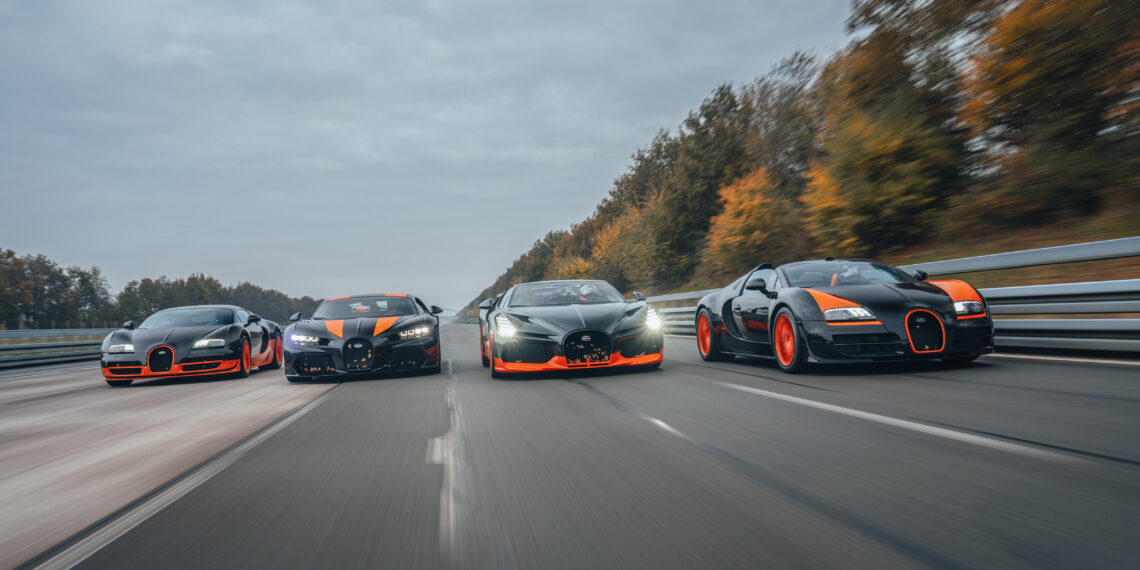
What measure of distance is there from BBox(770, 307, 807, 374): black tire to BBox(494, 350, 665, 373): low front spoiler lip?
1.39m

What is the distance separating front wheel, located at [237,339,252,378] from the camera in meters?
11.3

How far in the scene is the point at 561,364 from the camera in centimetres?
816

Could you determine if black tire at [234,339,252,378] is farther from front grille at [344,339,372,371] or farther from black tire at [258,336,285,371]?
front grille at [344,339,372,371]

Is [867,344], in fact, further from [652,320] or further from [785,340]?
[652,320]

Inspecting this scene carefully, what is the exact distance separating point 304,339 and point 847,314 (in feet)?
21.4

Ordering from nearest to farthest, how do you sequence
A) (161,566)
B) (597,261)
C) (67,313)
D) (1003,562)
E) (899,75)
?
(1003,562), (161,566), (899,75), (597,261), (67,313)

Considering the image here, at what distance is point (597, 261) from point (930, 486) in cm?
6526

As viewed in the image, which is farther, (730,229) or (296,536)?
(730,229)

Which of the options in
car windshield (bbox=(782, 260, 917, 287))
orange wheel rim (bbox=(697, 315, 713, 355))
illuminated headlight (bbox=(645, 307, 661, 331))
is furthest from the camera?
orange wheel rim (bbox=(697, 315, 713, 355))

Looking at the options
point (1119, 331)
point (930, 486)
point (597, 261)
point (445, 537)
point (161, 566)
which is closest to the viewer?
point (161, 566)

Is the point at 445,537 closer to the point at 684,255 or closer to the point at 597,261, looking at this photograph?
the point at 684,255

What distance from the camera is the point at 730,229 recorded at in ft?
102

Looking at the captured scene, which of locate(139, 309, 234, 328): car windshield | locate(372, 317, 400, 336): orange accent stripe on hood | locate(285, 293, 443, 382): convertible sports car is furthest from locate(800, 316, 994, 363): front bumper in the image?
locate(139, 309, 234, 328): car windshield

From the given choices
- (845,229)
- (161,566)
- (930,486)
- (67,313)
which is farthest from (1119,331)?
(67,313)
